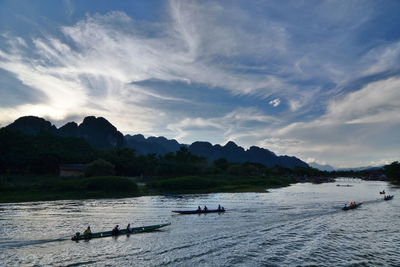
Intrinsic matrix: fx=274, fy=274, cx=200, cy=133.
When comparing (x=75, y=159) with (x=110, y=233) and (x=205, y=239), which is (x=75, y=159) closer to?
(x=110, y=233)

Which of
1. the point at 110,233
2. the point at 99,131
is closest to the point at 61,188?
the point at 110,233

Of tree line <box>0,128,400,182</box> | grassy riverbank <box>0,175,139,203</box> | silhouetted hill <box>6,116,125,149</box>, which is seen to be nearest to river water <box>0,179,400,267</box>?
grassy riverbank <box>0,175,139,203</box>

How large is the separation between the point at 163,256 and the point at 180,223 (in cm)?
1150

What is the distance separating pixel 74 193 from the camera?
53875 mm

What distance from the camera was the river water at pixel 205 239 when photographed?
18.7m

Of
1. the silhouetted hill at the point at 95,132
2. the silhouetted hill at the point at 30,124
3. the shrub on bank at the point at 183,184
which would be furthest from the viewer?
the silhouetted hill at the point at 95,132

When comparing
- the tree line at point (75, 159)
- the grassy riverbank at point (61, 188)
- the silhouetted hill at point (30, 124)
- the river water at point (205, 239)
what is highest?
the silhouetted hill at point (30, 124)

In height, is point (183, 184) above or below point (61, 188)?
above

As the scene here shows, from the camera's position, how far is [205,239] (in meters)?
23.8

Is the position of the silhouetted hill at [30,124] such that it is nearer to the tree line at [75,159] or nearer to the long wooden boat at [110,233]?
the tree line at [75,159]

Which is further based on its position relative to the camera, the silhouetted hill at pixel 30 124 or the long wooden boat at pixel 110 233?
the silhouetted hill at pixel 30 124

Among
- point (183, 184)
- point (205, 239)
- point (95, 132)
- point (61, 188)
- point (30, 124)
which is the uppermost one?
point (95, 132)

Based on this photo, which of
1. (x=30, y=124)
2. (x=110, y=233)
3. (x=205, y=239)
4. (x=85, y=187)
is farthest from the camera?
(x=30, y=124)

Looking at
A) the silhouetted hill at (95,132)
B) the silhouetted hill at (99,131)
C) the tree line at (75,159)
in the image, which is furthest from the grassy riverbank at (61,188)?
the silhouetted hill at (99,131)
